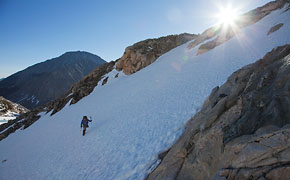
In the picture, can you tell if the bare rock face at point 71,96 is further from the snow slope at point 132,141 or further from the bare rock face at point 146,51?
the snow slope at point 132,141

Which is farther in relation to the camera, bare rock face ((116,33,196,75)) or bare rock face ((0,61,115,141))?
bare rock face ((0,61,115,141))

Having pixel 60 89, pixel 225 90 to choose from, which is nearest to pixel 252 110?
pixel 225 90

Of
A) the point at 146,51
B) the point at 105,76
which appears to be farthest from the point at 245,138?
the point at 105,76

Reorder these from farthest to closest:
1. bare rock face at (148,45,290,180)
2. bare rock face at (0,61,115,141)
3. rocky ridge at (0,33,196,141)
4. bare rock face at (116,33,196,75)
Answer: bare rock face at (0,61,115,141) < bare rock face at (116,33,196,75) < rocky ridge at (0,33,196,141) < bare rock face at (148,45,290,180)

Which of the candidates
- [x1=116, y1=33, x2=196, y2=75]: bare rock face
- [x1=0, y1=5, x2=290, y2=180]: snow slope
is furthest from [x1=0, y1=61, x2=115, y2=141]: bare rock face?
[x1=0, y1=5, x2=290, y2=180]: snow slope

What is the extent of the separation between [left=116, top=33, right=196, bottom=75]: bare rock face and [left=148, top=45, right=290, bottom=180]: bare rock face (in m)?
29.7

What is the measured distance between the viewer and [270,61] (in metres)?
5.86

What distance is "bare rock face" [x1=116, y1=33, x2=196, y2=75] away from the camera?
34.8 meters

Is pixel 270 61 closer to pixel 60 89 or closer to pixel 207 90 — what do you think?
pixel 207 90

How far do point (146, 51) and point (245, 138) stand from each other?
34551 millimetres

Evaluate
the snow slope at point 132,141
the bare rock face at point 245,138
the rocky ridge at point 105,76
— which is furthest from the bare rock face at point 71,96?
the bare rock face at point 245,138

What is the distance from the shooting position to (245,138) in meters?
3.72

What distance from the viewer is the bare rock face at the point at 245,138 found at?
3.01 meters

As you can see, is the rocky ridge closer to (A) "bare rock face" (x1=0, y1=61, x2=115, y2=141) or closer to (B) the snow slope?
(A) "bare rock face" (x1=0, y1=61, x2=115, y2=141)
